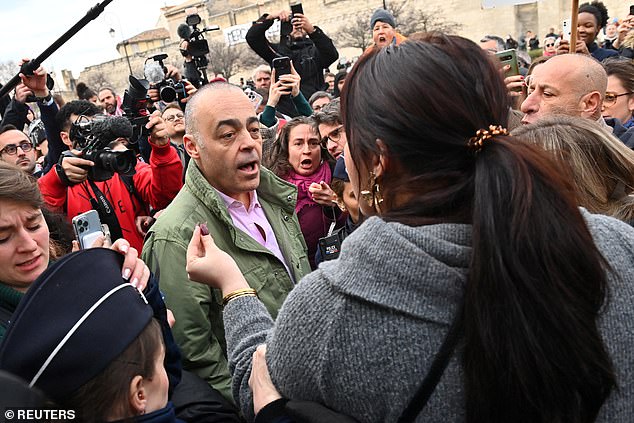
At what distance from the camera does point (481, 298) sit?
1.05 m

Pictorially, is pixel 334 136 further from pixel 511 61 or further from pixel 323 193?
pixel 511 61

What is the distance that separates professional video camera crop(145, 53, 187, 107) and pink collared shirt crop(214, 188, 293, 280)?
206 centimetres

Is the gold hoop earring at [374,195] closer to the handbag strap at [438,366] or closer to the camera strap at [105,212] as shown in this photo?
the handbag strap at [438,366]

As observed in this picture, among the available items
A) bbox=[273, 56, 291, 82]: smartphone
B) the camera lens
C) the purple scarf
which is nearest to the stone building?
bbox=[273, 56, 291, 82]: smartphone

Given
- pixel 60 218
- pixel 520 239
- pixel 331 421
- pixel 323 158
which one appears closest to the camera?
pixel 520 239

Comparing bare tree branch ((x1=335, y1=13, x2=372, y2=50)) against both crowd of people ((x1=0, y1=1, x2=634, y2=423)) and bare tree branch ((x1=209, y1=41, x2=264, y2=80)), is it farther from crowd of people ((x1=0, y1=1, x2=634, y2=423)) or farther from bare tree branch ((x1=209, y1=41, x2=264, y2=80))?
crowd of people ((x1=0, y1=1, x2=634, y2=423))

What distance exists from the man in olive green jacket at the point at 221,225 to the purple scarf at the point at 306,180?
0.92 metres

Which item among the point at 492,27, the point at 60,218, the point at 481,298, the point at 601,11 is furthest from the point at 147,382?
the point at 492,27

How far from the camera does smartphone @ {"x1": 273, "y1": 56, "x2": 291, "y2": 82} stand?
16.3 ft

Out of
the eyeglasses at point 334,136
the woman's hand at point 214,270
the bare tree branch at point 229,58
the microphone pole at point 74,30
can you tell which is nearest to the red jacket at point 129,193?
the microphone pole at point 74,30

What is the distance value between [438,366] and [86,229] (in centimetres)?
173

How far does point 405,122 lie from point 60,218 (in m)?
2.35

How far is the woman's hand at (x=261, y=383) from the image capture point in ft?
4.30

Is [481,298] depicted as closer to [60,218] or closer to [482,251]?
[482,251]
